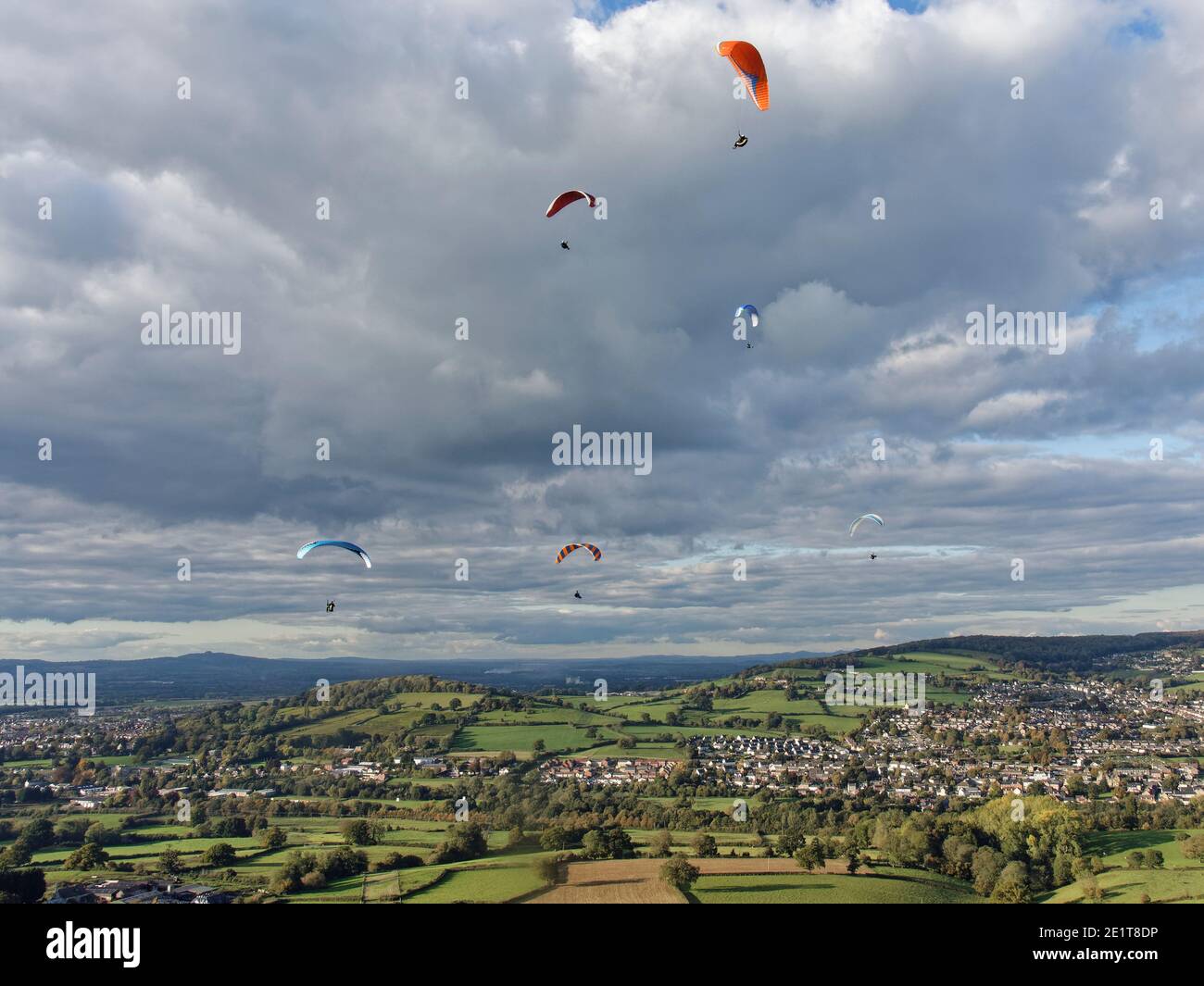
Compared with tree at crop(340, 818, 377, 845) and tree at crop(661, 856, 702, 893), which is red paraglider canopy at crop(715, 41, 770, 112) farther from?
tree at crop(340, 818, 377, 845)

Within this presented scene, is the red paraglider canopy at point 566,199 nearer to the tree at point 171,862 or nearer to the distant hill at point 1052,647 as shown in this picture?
the tree at point 171,862

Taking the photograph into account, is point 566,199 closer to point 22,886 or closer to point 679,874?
point 679,874

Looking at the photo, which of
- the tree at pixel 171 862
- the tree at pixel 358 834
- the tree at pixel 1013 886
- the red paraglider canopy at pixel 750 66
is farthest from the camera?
the tree at pixel 358 834

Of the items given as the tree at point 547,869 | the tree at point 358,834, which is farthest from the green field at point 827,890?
the tree at point 358,834

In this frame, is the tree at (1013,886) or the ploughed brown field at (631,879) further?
the tree at (1013,886)

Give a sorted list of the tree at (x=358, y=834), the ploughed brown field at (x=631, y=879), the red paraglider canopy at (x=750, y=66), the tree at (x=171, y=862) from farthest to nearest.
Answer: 1. the tree at (x=358, y=834)
2. the tree at (x=171, y=862)
3. the ploughed brown field at (x=631, y=879)
4. the red paraglider canopy at (x=750, y=66)

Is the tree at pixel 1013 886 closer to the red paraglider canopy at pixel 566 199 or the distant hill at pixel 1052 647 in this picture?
the red paraglider canopy at pixel 566 199

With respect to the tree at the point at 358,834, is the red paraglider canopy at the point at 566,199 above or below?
above
